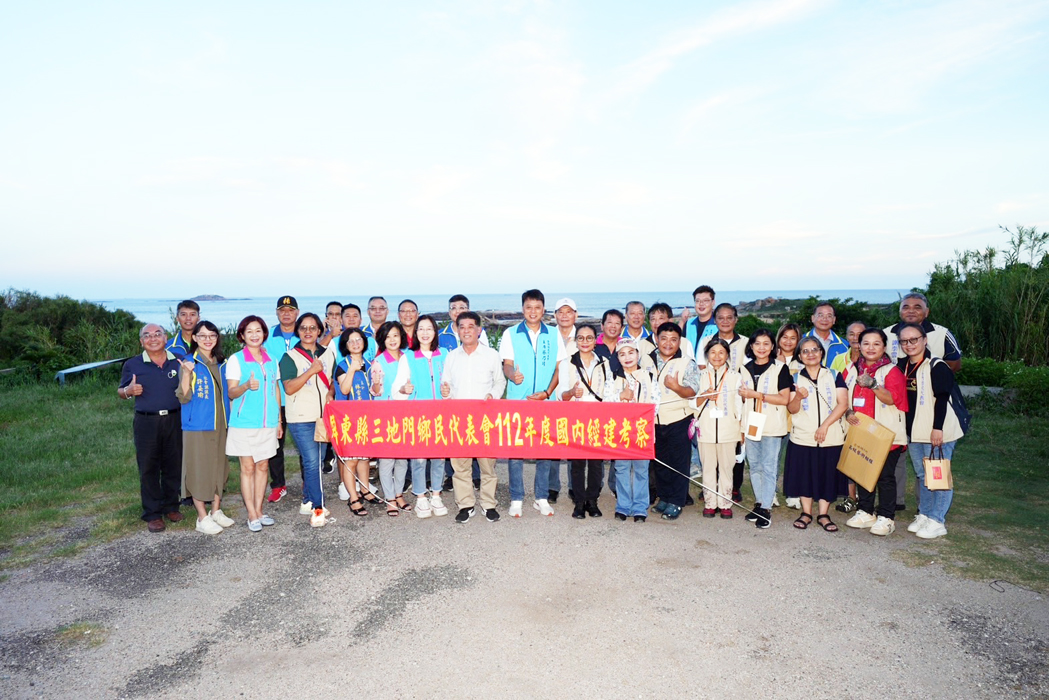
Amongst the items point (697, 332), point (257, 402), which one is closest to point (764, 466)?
point (697, 332)

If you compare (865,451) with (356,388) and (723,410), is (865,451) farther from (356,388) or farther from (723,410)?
(356,388)

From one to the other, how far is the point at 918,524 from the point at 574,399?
325cm

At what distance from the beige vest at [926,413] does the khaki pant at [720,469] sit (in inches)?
61.5

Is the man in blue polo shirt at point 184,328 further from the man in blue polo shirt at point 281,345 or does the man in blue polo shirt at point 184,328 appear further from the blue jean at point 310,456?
the blue jean at point 310,456

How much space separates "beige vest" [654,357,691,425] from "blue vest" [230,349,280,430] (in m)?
3.59

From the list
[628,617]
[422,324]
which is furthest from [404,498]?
[628,617]

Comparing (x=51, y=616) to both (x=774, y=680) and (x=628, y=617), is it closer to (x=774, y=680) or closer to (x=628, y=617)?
(x=628, y=617)

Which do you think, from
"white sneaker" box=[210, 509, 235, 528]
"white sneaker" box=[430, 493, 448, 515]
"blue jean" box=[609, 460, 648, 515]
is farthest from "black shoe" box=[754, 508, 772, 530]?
"white sneaker" box=[210, 509, 235, 528]

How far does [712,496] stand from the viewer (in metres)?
6.03

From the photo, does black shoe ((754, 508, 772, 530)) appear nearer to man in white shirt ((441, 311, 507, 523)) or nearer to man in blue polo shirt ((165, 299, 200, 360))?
man in white shirt ((441, 311, 507, 523))

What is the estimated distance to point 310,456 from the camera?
5.78 meters

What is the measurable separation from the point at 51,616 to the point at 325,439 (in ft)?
7.58

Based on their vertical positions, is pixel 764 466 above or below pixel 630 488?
above

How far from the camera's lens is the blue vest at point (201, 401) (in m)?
5.43
